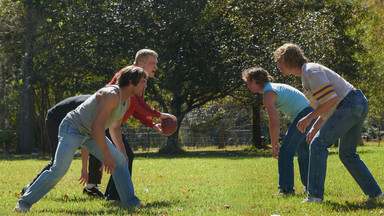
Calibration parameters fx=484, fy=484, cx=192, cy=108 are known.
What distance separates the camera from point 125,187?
19.3 ft

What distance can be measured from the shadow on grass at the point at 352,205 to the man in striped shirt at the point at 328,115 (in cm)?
18

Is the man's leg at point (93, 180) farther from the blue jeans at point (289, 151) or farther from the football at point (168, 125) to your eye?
the blue jeans at point (289, 151)

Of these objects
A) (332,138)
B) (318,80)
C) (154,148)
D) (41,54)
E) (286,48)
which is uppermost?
(41,54)

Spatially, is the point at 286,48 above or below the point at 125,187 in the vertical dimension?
above

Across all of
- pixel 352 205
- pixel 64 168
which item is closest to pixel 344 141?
pixel 352 205

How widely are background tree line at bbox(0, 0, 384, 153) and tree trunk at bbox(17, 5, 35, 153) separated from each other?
0.18 feet

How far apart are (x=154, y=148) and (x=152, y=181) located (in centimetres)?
2506

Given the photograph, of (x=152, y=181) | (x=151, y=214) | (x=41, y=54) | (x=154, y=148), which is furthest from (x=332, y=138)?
(x=154, y=148)

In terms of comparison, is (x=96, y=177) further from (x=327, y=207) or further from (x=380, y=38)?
(x=380, y=38)

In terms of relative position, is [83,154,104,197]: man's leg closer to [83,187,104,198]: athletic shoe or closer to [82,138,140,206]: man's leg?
[83,187,104,198]: athletic shoe

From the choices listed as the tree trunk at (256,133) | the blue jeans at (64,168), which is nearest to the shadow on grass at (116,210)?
the blue jeans at (64,168)

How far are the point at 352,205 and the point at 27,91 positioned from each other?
23583 mm

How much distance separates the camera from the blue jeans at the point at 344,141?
5637mm

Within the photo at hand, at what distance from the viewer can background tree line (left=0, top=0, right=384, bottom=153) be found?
80.8ft
